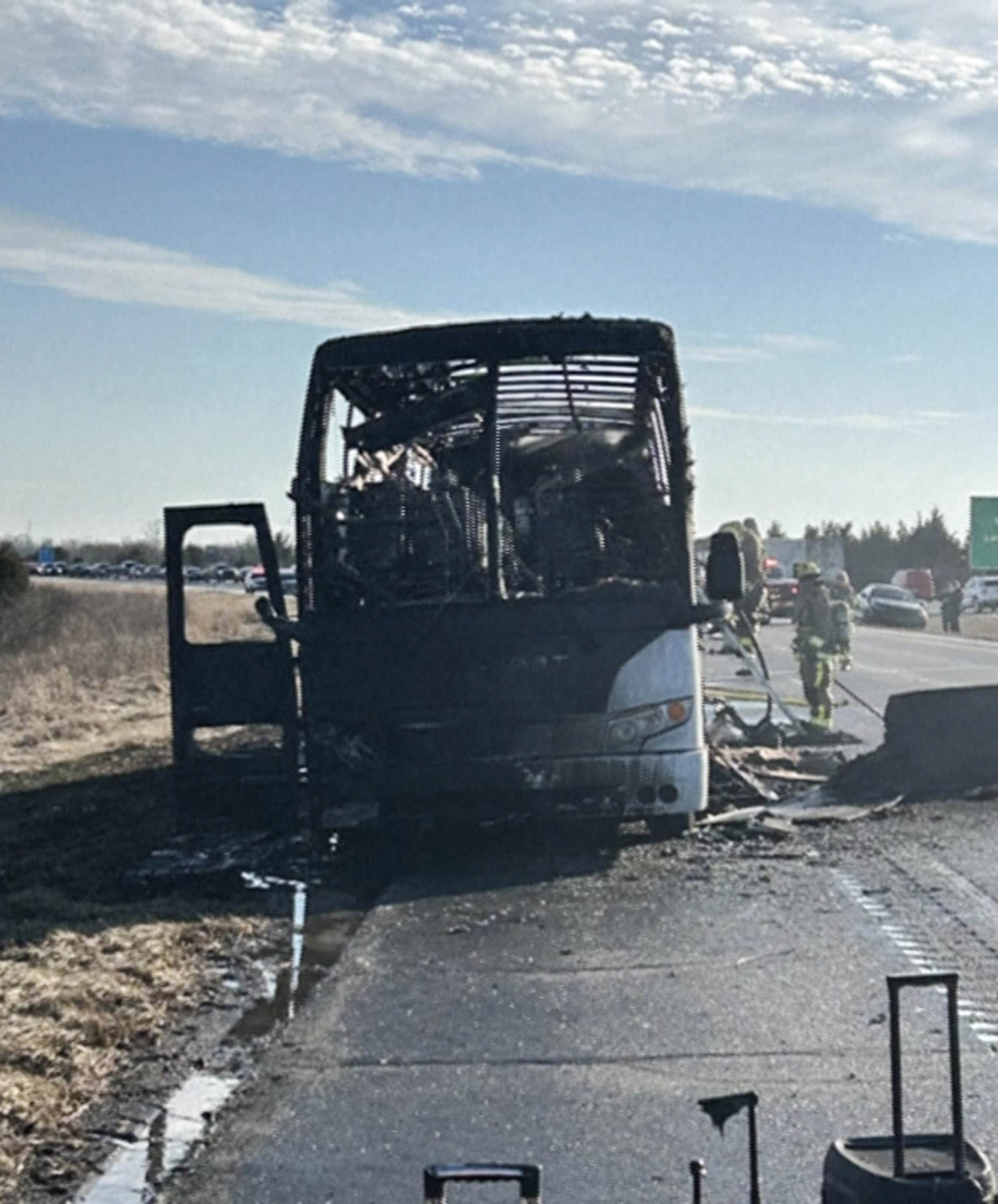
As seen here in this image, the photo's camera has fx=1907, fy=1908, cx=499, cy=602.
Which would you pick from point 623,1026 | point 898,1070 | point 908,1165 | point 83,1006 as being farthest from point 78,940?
point 908,1165

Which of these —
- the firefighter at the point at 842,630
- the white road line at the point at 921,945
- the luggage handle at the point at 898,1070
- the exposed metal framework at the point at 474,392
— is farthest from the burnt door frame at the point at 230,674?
the luggage handle at the point at 898,1070

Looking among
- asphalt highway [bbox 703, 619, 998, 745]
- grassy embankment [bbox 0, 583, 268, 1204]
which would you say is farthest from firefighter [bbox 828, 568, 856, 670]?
grassy embankment [bbox 0, 583, 268, 1204]

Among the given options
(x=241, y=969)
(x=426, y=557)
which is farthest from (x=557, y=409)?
(x=241, y=969)

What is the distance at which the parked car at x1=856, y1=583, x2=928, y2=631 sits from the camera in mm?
58469

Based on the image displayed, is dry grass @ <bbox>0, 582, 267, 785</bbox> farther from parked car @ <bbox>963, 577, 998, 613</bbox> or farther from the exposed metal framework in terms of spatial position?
parked car @ <bbox>963, 577, 998, 613</bbox>

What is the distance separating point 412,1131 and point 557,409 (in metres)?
7.91

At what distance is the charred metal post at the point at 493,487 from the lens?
11.8 metres

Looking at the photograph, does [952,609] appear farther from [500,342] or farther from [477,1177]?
[477,1177]

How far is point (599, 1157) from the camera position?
5617 mm

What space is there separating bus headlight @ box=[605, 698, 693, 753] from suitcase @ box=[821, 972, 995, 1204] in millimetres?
7966

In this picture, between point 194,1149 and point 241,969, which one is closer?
point 194,1149

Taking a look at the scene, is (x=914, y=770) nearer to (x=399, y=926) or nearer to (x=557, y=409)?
(x=557, y=409)

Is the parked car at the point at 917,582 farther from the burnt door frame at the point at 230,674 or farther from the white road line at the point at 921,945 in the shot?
the white road line at the point at 921,945

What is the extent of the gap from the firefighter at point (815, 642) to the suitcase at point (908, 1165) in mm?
15627
